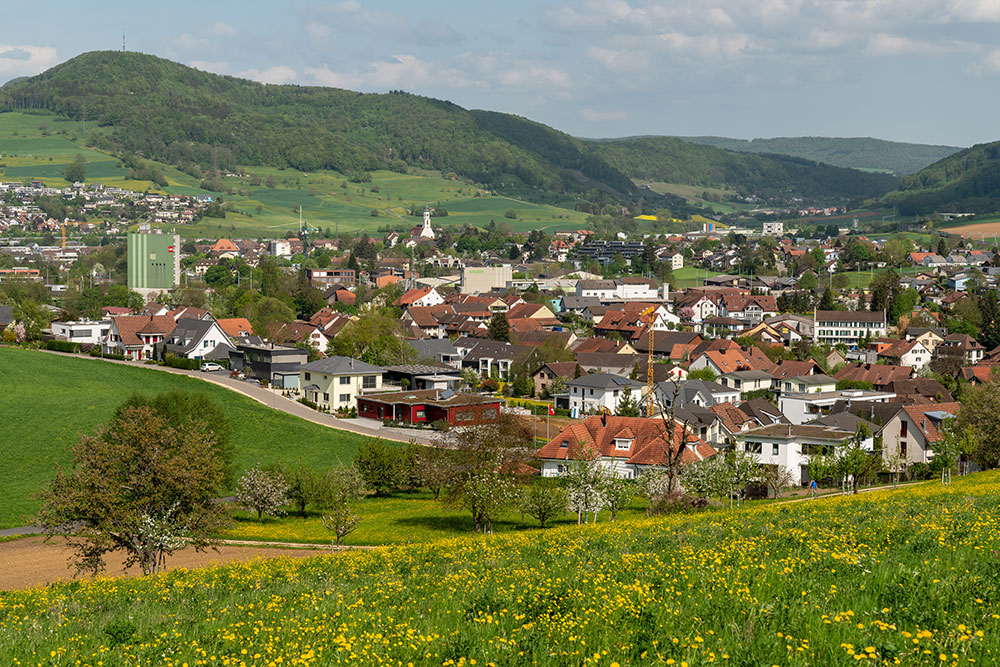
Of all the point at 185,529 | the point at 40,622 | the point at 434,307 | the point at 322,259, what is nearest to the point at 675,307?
the point at 434,307

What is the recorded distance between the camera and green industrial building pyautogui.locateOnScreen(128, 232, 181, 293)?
486 feet

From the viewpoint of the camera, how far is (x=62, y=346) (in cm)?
8750

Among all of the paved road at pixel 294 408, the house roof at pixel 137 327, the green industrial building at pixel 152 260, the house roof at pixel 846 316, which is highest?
the green industrial building at pixel 152 260

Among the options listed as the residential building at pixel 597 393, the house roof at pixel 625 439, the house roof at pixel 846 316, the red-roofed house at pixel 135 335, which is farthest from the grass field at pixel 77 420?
the house roof at pixel 846 316

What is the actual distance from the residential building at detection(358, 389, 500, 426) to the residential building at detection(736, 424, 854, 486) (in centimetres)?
1918

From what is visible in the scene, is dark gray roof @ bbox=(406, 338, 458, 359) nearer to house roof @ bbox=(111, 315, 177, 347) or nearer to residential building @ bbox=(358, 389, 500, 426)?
residential building @ bbox=(358, 389, 500, 426)

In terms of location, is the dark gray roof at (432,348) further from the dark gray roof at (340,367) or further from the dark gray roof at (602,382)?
the dark gray roof at (602,382)

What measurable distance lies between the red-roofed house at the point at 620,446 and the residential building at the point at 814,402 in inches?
626

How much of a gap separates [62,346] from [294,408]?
31090 millimetres

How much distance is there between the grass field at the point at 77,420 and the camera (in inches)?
1901

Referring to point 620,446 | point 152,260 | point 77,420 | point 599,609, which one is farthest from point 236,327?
point 599,609

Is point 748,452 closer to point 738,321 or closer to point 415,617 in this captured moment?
point 415,617

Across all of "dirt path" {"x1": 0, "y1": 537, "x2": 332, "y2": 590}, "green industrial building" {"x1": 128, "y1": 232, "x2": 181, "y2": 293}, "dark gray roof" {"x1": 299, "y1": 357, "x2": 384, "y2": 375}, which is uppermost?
"green industrial building" {"x1": 128, "y1": 232, "x2": 181, "y2": 293}

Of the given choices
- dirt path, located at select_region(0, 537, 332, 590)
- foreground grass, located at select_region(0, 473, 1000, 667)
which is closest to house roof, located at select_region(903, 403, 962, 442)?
dirt path, located at select_region(0, 537, 332, 590)
